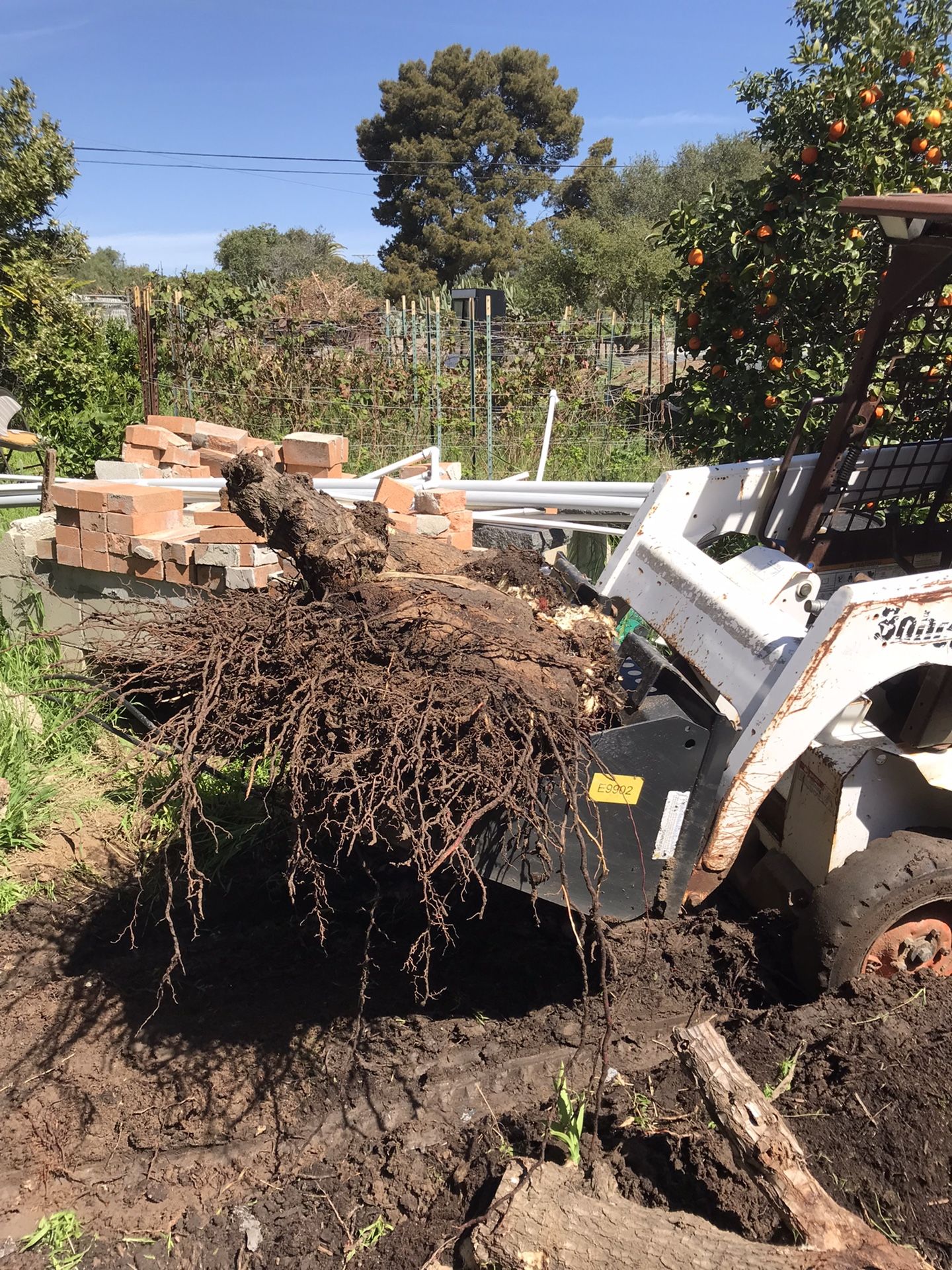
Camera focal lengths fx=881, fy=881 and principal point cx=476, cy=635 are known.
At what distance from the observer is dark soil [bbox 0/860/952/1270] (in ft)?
8.04

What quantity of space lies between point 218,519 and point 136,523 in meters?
0.42

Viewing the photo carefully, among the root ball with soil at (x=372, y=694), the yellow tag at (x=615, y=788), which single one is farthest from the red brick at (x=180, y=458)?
the yellow tag at (x=615, y=788)

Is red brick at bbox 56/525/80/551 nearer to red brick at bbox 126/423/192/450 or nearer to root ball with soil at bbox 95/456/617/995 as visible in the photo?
red brick at bbox 126/423/192/450

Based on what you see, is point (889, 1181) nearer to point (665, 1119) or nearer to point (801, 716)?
point (665, 1119)

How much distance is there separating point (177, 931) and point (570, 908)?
6.41 ft

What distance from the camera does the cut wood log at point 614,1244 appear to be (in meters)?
2.02

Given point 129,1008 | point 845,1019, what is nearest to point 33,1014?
point 129,1008

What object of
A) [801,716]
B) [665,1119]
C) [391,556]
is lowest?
[665,1119]

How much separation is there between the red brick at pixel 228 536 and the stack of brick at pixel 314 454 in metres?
0.73

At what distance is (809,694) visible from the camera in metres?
2.40

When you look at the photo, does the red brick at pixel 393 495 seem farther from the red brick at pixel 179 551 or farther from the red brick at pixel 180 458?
the red brick at pixel 180 458

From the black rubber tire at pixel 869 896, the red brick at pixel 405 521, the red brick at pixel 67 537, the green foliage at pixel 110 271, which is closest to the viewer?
the black rubber tire at pixel 869 896

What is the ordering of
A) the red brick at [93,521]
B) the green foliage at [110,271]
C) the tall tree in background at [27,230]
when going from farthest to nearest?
the green foliage at [110,271] < the tall tree in background at [27,230] < the red brick at [93,521]

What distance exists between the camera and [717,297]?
5.64 metres
